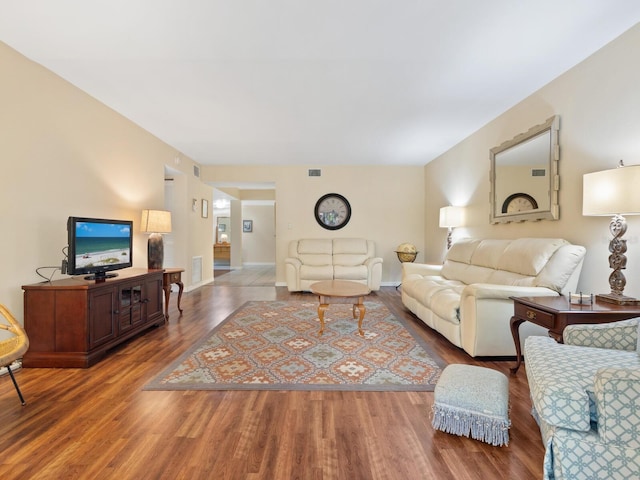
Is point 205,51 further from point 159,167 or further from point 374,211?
point 374,211

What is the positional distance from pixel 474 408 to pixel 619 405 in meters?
0.62

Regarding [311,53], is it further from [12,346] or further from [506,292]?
[12,346]

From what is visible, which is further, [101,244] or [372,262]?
[372,262]

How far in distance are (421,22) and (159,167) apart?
4026 millimetres

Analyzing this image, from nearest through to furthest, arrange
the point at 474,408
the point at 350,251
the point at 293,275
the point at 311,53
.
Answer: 1. the point at 474,408
2. the point at 311,53
3. the point at 293,275
4. the point at 350,251

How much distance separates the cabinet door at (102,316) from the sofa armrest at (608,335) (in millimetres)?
3360

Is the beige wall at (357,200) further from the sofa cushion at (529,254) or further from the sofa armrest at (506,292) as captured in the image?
the sofa armrest at (506,292)

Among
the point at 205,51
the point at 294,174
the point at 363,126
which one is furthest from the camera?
the point at 294,174

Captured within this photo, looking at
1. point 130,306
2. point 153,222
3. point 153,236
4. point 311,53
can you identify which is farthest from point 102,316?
point 311,53

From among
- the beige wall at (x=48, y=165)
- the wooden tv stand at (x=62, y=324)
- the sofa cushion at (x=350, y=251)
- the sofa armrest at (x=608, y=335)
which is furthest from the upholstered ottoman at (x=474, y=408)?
the sofa cushion at (x=350, y=251)

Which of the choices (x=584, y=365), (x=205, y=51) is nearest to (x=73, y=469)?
(x=584, y=365)

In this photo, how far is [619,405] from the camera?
42.8 inches

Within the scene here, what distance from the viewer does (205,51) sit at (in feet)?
7.76

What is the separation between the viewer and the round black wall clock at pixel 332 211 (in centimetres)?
626
